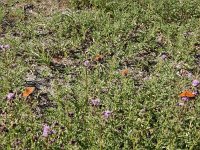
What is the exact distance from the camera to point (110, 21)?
8.27m

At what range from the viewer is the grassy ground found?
510 cm

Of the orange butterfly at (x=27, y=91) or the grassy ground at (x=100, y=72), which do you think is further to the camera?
the orange butterfly at (x=27, y=91)

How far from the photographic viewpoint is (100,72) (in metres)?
6.78

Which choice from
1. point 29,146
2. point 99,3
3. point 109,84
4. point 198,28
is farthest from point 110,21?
point 29,146

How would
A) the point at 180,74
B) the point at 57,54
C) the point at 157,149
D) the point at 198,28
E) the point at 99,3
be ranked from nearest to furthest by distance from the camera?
1. the point at 157,149
2. the point at 180,74
3. the point at 57,54
4. the point at 198,28
5. the point at 99,3

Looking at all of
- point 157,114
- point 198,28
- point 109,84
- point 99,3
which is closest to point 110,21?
point 99,3

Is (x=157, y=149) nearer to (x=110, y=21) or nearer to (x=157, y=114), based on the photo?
(x=157, y=114)

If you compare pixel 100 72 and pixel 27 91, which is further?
pixel 100 72

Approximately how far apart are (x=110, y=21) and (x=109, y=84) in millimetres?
2263

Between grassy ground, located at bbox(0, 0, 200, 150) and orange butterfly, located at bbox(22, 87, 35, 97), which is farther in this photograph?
orange butterfly, located at bbox(22, 87, 35, 97)

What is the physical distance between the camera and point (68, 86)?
6.45 meters

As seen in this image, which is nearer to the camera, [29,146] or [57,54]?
[29,146]

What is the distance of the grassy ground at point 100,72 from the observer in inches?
201

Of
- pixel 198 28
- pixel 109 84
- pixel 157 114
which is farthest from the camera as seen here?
pixel 198 28
